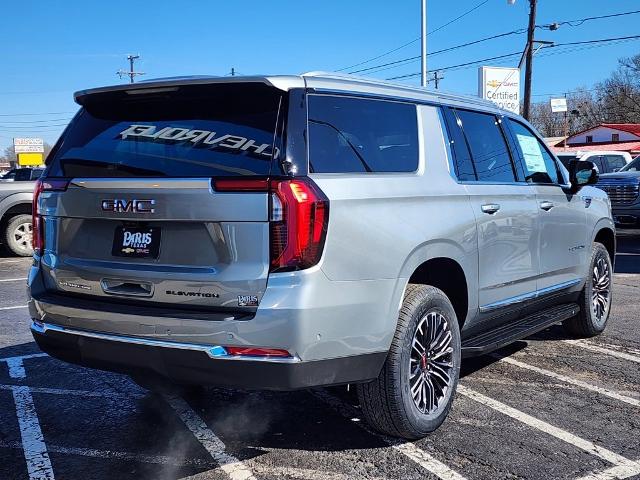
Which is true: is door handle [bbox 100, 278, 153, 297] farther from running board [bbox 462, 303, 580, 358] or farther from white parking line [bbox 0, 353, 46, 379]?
white parking line [bbox 0, 353, 46, 379]

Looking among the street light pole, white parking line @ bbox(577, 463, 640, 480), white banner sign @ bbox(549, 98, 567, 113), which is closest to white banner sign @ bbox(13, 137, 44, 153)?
white banner sign @ bbox(549, 98, 567, 113)

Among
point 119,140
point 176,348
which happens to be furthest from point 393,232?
point 119,140

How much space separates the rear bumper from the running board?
1.06m

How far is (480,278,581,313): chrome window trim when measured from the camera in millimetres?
4418

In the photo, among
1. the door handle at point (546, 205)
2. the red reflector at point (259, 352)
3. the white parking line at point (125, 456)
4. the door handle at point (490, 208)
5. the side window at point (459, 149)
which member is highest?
the side window at point (459, 149)

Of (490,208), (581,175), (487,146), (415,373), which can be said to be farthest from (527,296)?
(415,373)

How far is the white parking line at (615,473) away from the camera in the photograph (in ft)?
10.9

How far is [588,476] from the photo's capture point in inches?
131

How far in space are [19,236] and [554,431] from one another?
11472mm

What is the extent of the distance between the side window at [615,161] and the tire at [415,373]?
1814 centimetres

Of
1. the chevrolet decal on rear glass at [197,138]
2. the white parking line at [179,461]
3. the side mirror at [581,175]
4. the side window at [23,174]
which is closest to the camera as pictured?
the chevrolet decal on rear glass at [197,138]

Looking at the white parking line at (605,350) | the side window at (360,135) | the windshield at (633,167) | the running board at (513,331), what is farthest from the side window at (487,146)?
the windshield at (633,167)

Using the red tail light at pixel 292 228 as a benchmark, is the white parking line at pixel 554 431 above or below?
below

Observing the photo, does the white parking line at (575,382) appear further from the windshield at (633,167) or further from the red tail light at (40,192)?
the windshield at (633,167)
